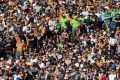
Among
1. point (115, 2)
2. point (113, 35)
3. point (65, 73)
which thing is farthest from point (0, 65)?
point (115, 2)

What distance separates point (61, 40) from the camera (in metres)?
29.5

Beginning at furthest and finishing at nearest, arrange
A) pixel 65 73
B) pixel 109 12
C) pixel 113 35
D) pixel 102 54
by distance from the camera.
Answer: pixel 109 12 → pixel 113 35 → pixel 102 54 → pixel 65 73

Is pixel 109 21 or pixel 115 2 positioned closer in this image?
pixel 109 21

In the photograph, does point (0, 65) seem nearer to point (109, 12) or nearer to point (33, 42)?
point (33, 42)

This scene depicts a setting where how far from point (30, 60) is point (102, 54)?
3519 mm

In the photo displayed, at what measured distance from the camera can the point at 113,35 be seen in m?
29.1

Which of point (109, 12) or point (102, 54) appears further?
point (109, 12)

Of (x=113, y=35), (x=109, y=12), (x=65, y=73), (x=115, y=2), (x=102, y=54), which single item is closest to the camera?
(x=65, y=73)

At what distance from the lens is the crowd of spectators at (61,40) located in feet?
84.2

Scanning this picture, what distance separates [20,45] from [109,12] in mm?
5835

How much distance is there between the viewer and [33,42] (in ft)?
96.5

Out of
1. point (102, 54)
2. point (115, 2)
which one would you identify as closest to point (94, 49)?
point (102, 54)

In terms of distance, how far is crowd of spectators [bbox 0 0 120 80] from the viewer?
2567cm

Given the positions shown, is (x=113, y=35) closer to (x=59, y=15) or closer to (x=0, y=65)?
(x=59, y=15)
